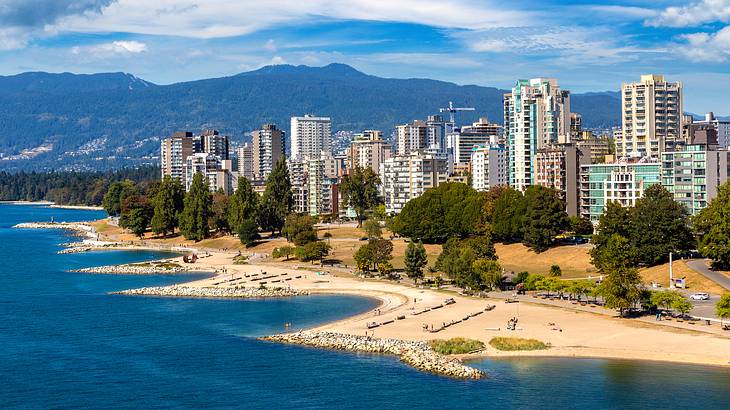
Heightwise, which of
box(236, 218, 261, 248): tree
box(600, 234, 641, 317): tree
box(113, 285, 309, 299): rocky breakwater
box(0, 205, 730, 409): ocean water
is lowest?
box(0, 205, 730, 409): ocean water

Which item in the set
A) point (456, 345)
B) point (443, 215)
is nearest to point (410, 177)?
point (443, 215)

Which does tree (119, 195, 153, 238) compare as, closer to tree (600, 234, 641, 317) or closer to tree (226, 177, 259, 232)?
tree (226, 177, 259, 232)

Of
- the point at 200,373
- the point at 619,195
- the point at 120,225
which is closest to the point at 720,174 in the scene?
the point at 619,195

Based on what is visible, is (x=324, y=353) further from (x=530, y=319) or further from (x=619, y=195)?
(x=619, y=195)

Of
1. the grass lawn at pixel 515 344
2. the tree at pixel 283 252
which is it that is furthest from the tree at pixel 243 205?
the grass lawn at pixel 515 344

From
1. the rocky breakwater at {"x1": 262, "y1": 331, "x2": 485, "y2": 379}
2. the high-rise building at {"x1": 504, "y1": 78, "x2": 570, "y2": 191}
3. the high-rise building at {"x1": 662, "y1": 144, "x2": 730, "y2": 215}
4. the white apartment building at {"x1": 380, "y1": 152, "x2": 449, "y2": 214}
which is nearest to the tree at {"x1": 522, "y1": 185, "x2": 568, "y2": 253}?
the high-rise building at {"x1": 662, "y1": 144, "x2": 730, "y2": 215}

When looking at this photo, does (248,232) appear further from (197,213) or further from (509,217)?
(509,217)
